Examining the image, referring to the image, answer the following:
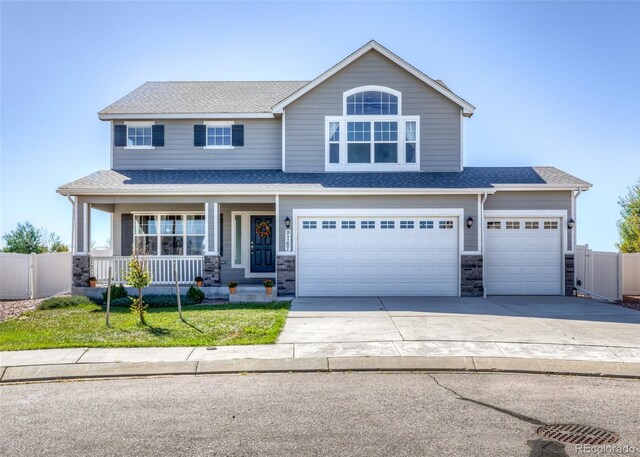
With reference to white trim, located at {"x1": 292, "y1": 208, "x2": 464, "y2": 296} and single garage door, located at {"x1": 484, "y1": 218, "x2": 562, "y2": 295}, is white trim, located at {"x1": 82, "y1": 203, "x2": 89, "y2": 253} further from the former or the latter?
single garage door, located at {"x1": 484, "y1": 218, "x2": 562, "y2": 295}

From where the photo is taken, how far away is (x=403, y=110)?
17.5 metres

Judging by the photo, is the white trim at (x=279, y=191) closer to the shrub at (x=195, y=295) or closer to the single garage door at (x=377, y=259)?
the single garage door at (x=377, y=259)

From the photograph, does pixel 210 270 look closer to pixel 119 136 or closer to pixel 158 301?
pixel 158 301

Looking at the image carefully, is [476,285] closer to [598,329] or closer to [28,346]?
[598,329]

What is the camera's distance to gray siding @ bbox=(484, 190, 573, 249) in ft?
54.6

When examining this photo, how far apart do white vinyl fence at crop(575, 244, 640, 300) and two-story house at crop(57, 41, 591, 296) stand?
118 centimetres

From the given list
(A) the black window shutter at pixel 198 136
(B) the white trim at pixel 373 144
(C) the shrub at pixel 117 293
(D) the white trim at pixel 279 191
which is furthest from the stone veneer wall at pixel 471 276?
(C) the shrub at pixel 117 293

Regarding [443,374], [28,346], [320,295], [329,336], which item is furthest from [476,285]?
[28,346]

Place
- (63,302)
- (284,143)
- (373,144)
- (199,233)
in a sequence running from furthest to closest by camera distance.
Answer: (199,233) → (284,143) → (373,144) → (63,302)

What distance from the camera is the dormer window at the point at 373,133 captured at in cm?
1747

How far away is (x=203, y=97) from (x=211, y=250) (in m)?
7.06

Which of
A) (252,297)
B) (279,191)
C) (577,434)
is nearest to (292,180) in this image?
(279,191)

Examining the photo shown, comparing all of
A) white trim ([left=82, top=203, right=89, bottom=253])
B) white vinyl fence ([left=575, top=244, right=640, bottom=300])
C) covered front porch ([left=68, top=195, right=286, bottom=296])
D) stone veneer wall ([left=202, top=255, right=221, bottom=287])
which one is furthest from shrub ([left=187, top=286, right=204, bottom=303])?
white vinyl fence ([left=575, top=244, right=640, bottom=300])

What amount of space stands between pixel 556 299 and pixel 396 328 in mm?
7411
